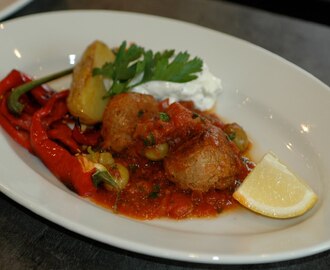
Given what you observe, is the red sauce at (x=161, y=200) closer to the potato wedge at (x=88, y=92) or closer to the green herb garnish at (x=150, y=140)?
the green herb garnish at (x=150, y=140)

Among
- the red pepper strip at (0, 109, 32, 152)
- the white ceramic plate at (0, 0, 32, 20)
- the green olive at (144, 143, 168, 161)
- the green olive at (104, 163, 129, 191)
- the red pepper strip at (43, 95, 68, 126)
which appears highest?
the white ceramic plate at (0, 0, 32, 20)

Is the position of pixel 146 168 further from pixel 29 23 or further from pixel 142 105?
pixel 29 23

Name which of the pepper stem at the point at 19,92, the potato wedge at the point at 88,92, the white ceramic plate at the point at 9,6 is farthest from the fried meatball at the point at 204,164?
the white ceramic plate at the point at 9,6

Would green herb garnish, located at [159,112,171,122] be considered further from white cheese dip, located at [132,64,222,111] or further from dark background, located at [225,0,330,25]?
dark background, located at [225,0,330,25]

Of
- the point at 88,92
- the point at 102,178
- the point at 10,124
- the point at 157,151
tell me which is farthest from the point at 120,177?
the point at 10,124

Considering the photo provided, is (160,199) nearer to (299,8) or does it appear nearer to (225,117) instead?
(225,117)

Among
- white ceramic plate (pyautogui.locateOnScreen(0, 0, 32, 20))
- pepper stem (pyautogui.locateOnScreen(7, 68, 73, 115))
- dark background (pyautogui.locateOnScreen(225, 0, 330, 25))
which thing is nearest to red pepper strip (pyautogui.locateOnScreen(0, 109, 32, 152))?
pepper stem (pyautogui.locateOnScreen(7, 68, 73, 115))

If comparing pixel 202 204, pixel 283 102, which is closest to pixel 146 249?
pixel 202 204
